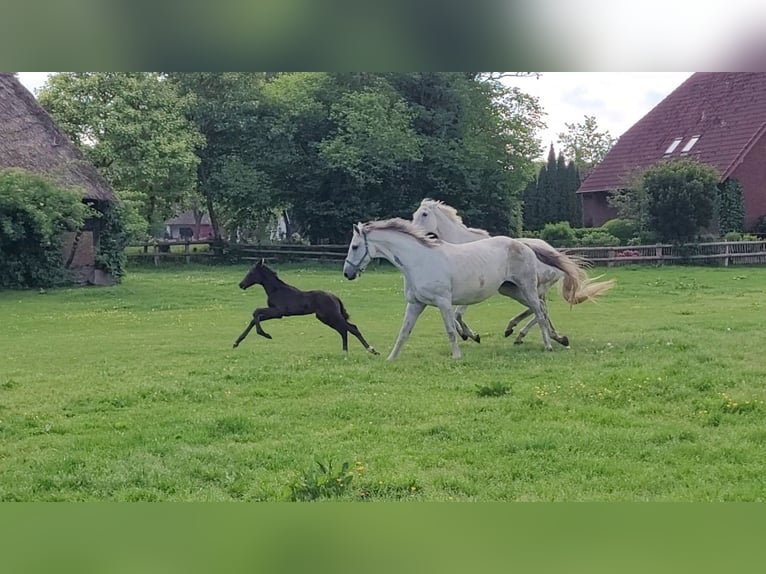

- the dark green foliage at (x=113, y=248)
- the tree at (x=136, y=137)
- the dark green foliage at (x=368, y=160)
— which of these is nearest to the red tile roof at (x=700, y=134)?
the dark green foliage at (x=368, y=160)

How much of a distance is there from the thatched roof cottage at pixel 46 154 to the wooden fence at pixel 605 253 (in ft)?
7.70

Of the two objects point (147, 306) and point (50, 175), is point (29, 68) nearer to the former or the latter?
point (147, 306)

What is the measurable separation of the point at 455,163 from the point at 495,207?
548mm

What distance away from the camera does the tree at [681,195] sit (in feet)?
18.0

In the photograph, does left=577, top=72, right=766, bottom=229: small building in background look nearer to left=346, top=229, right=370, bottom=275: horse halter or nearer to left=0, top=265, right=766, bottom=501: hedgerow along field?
left=0, top=265, right=766, bottom=501: hedgerow along field

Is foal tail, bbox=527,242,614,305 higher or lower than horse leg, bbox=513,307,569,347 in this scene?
higher

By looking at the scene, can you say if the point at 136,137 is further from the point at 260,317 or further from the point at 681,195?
the point at 681,195

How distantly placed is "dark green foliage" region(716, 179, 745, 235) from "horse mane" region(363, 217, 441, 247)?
7.61 feet

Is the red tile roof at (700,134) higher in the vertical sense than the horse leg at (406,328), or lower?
higher

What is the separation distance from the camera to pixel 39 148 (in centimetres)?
833

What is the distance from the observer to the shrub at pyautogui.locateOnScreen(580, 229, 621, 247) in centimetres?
577

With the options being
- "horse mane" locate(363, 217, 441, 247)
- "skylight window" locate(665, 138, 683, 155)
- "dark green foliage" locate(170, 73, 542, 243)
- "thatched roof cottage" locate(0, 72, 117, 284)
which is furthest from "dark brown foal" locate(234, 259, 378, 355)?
"thatched roof cottage" locate(0, 72, 117, 284)

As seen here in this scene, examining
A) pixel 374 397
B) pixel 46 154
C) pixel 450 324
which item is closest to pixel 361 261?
pixel 450 324

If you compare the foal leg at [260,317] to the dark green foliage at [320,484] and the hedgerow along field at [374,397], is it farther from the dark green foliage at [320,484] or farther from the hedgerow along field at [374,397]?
the dark green foliage at [320,484]
